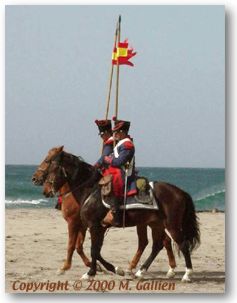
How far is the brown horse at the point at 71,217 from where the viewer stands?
14.0m

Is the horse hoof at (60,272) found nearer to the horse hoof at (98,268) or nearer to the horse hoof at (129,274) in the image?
the horse hoof at (98,268)

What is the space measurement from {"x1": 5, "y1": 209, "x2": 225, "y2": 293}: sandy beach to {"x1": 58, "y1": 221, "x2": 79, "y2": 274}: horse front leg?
89 mm

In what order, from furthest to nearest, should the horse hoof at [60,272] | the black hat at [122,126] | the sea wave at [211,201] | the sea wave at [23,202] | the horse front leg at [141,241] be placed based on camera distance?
the sea wave at [211,201]
the sea wave at [23,202]
the horse front leg at [141,241]
the horse hoof at [60,272]
the black hat at [122,126]

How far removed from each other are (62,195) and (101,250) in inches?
44.7

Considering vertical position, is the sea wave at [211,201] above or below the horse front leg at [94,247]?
above

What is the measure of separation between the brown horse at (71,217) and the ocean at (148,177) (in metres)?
0.22

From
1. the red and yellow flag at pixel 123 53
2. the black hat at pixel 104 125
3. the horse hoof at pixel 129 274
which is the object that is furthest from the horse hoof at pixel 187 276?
the red and yellow flag at pixel 123 53

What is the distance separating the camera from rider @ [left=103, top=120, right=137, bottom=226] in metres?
13.8

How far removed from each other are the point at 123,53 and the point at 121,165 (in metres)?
1.54

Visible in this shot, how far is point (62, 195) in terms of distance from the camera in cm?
1422

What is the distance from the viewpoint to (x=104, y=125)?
1424 cm

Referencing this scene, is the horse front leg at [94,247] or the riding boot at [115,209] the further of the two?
the horse front leg at [94,247]

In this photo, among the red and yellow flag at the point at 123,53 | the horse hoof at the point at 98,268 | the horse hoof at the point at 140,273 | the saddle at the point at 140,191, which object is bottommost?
the horse hoof at the point at 140,273

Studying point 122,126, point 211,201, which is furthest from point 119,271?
point 211,201
